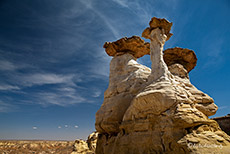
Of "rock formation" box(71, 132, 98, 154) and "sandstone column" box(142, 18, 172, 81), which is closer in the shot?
"sandstone column" box(142, 18, 172, 81)

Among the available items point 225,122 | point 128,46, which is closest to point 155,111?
point 128,46

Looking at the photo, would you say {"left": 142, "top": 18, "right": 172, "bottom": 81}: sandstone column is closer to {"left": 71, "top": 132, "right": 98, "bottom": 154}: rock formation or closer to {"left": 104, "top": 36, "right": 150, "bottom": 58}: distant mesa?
{"left": 104, "top": 36, "right": 150, "bottom": 58}: distant mesa

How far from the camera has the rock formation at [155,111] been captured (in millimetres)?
Result: 6492

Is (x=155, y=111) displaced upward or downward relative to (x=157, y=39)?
downward

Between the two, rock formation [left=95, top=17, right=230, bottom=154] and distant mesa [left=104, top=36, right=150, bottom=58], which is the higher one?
distant mesa [left=104, top=36, right=150, bottom=58]

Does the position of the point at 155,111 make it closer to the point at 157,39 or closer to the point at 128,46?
the point at 157,39

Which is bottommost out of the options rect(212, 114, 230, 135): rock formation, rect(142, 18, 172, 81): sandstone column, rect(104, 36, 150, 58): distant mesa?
rect(212, 114, 230, 135): rock formation

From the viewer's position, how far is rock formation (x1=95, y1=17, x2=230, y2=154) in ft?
21.3

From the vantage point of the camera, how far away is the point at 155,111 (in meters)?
7.53

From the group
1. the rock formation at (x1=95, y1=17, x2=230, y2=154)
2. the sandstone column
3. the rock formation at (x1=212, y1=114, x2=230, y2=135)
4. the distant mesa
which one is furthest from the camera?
the rock formation at (x1=212, y1=114, x2=230, y2=135)

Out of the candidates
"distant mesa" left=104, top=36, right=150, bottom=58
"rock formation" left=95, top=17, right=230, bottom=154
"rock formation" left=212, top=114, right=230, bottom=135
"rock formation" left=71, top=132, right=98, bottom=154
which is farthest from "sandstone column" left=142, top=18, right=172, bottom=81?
"rock formation" left=71, top=132, right=98, bottom=154

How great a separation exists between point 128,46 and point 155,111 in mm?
7615

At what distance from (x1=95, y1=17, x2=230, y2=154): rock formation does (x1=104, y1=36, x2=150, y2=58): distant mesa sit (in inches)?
3.5

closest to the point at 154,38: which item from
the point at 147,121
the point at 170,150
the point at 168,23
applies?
the point at 168,23
